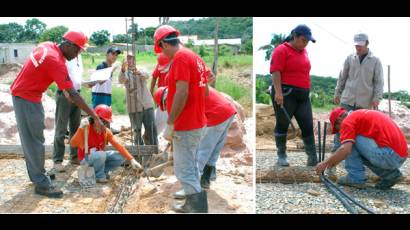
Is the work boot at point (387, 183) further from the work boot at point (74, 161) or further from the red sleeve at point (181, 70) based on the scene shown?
the work boot at point (74, 161)

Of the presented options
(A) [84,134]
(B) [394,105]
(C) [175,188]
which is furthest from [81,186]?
(B) [394,105]

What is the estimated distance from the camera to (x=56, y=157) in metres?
5.15

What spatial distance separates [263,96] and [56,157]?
706 cm

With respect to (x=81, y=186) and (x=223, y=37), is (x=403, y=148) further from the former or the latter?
(x=223, y=37)

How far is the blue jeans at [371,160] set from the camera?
425 centimetres

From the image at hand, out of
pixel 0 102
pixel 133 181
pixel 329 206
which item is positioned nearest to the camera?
pixel 329 206

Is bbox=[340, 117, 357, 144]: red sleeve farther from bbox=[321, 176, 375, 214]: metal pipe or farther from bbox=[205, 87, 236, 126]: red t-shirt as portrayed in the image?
bbox=[205, 87, 236, 126]: red t-shirt

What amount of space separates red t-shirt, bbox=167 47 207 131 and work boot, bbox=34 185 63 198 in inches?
60.7

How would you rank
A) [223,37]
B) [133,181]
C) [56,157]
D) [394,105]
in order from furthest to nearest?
1. [223,37]
2. [394,105]
3. [56,157]
4. [133,181]

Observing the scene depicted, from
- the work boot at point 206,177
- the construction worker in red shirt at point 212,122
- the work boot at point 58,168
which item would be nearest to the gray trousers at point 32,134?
the work boot at point 58,168

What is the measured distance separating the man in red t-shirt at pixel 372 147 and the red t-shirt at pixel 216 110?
1.10m

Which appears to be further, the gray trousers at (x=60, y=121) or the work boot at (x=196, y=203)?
the gray trousers at (x=60, y=121)

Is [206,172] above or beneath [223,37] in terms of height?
beneath

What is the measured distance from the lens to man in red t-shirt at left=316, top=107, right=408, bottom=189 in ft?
13.9
